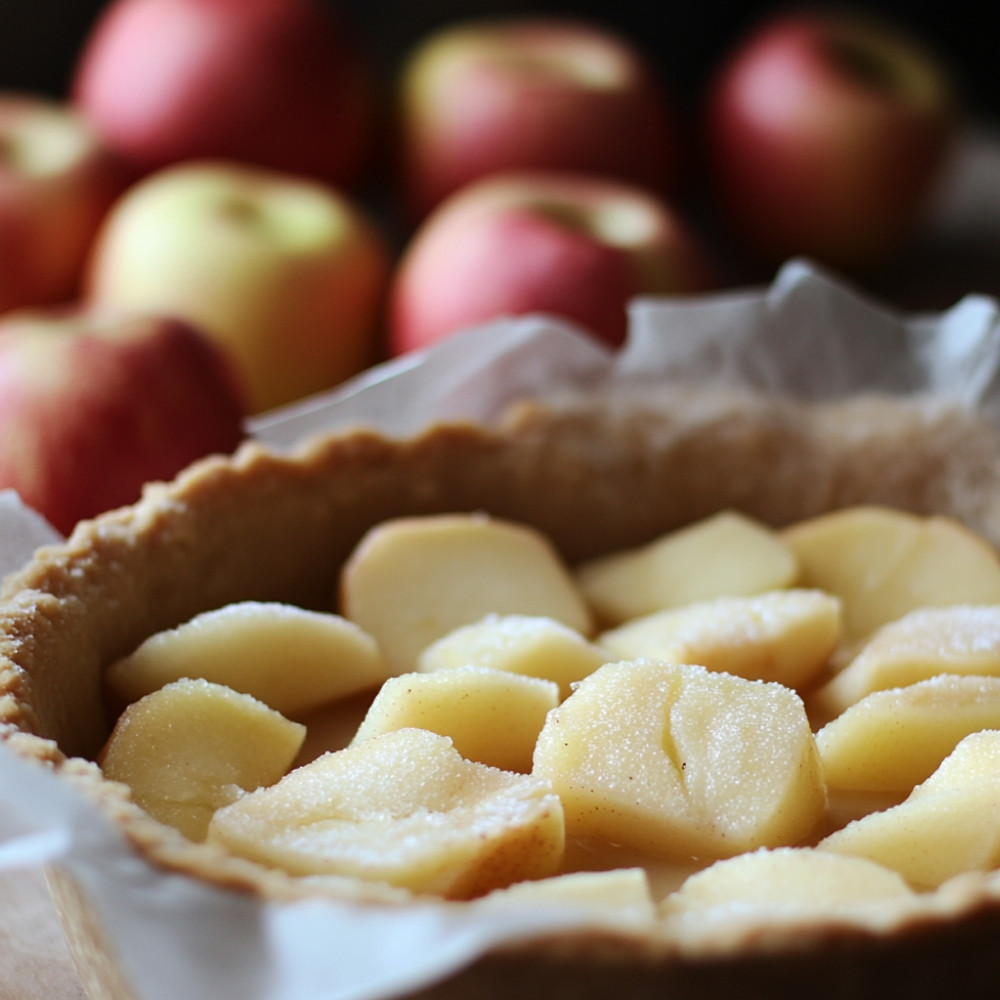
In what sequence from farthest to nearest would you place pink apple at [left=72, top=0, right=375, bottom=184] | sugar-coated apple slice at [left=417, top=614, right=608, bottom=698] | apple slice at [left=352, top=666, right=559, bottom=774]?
1. pink apple at [left=72, top=0, right=375, bottom=184]
2. sugar-coated apple slice at [left=417, top=614, right=608, bottom=698]
3. apple slice at [left=352, top=666, right=559, bottom=774]

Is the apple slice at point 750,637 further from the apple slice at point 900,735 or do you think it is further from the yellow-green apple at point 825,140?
the yellow-green apple at point 825,140

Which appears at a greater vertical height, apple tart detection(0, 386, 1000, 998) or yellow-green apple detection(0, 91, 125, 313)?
yellow-green apple detection(0, 91, 125, 313)

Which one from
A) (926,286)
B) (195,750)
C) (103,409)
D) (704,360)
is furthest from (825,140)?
(195,750)

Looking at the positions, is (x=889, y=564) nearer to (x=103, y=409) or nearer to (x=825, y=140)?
(x=103, y=409)

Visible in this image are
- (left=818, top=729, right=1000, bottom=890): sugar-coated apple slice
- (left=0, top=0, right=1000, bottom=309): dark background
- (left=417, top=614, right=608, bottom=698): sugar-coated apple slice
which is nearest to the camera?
(left=818, top=729, right=1000, bottom=890): sugar-coated apple slice

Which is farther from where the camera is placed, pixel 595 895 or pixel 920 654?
pixel 920 654

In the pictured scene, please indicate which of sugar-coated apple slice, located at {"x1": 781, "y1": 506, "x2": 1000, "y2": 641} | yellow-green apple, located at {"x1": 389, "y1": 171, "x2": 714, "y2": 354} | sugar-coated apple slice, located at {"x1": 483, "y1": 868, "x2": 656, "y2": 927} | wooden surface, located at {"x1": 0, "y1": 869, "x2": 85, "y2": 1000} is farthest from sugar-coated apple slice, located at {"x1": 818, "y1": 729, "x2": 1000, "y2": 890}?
yellow-green apple, located at {"x1": 389, "y1": 171, "x2": 714, "y2": 354}

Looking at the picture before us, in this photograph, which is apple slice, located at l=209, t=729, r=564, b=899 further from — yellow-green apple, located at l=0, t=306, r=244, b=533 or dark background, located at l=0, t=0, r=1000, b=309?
dark background, located at l=0, t=0, r=1000, b=309
